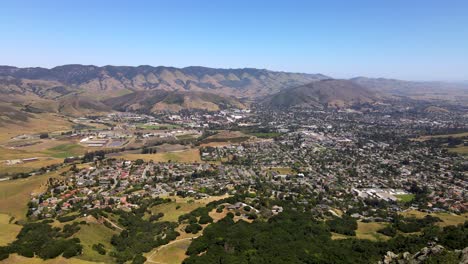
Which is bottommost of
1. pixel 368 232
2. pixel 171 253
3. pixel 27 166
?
pixel 27 166

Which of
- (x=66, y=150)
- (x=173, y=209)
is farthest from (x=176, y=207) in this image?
(x=66, y=150)

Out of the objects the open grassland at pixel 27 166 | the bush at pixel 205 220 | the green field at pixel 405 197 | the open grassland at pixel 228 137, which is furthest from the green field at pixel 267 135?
the bush at pixel 205 220

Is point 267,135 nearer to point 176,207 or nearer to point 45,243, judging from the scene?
point 176,207

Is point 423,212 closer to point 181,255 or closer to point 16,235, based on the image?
point 181,255

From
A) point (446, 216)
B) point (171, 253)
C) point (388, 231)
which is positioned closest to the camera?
point (171, 253)

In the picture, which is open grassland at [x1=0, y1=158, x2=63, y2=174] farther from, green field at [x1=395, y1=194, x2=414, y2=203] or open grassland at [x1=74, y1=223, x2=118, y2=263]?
green field at [x1=395, y1=194, x2=414, y2=203]

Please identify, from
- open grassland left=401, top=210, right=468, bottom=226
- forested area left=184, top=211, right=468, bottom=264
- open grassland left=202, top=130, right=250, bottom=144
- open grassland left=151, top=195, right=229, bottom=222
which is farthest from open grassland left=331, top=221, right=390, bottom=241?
open grassland left=202, top=130, right=250, bottom=144
